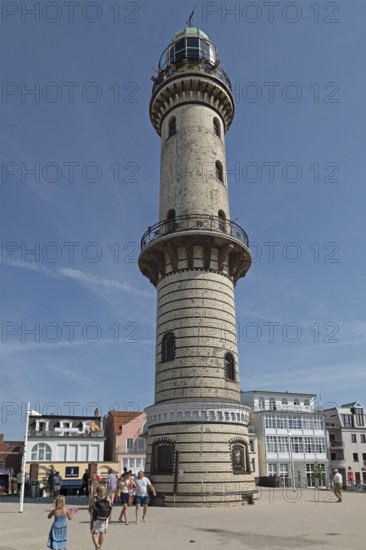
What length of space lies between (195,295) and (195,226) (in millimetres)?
3624

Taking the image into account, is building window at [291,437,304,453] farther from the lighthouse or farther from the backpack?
the backpack

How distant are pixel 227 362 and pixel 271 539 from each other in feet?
39.1

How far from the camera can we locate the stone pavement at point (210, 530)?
11.4m

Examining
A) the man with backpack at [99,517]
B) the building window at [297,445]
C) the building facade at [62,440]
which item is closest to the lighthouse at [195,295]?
the man with backpack at [99,517]

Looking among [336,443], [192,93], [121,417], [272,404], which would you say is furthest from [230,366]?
[336,443]

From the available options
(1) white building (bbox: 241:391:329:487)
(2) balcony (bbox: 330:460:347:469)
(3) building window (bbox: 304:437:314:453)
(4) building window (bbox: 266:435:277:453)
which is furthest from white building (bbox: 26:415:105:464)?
(2) balcony (bbox: 330:460:347:469)

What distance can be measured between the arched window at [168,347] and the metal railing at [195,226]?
518cm

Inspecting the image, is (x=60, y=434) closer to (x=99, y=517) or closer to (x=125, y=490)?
(x=125, y=490)

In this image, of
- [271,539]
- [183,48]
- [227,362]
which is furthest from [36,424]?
[271,539]

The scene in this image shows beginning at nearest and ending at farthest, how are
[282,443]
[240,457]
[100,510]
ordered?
[100,510], [240,457], [282,443]

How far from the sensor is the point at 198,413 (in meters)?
21.7

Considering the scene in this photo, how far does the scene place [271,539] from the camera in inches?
475

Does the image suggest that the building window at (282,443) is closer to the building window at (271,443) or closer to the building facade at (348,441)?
the building window at (271,443)

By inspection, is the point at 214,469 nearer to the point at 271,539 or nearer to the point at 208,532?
the point at 208,532
